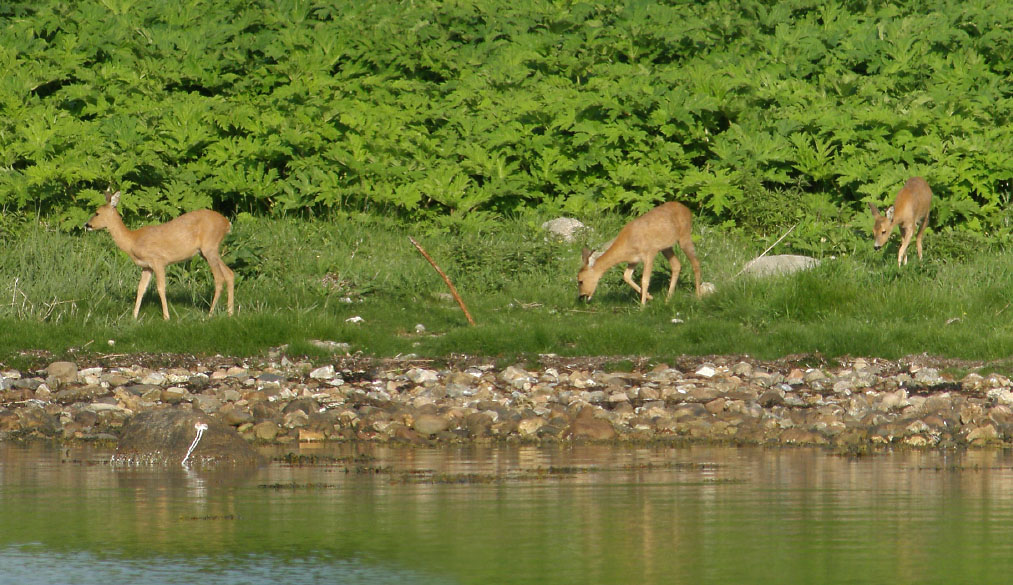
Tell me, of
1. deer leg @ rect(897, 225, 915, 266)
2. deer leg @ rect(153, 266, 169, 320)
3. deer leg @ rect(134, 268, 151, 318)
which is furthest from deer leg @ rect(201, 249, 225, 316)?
deer leg @ rect(897, 225, 915, 266)

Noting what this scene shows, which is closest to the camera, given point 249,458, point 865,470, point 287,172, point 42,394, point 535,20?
point 865,470

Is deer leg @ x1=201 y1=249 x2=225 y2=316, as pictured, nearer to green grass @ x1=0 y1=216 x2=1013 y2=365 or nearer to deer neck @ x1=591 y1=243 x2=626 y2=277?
green grass @ x1=0 y1=216 x2=1013 y2=365

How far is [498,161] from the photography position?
20.6 metres

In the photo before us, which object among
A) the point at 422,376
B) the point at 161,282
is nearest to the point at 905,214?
the point at 422,376

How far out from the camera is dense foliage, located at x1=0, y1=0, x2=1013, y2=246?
786 inches

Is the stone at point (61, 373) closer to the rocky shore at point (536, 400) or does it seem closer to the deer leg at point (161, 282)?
the rocky shore at point (536, 400)

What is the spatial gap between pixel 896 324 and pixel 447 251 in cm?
626

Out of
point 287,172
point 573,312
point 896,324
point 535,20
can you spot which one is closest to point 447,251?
point 573,312

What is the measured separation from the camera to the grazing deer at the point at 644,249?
56.4 ft

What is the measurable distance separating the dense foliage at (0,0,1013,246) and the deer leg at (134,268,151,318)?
260 cm

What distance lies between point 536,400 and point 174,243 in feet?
20.6

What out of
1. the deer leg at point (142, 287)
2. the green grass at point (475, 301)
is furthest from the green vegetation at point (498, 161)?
the deer leg at point (142, 287)

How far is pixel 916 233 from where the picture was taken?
19672mm

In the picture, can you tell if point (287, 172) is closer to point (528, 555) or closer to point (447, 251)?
point (447, 251)
